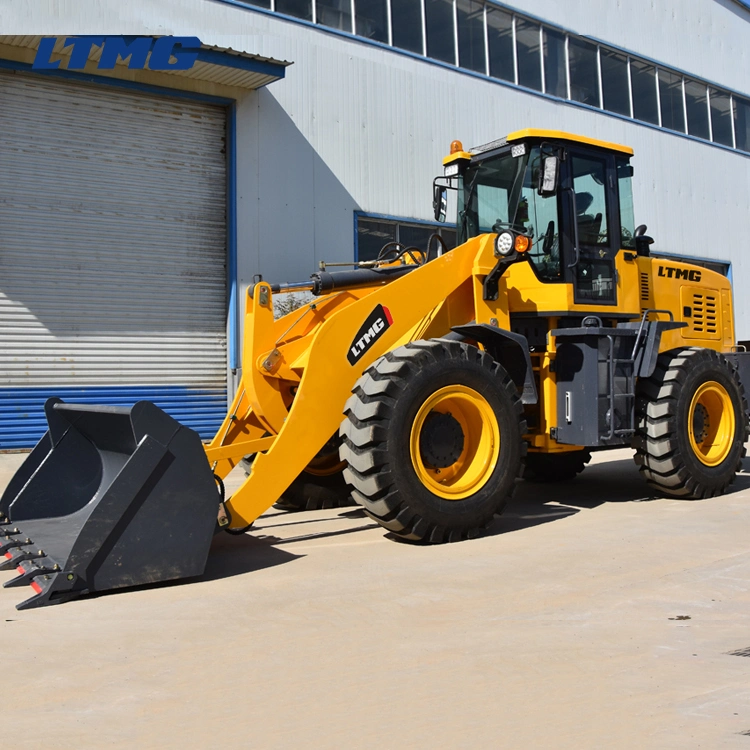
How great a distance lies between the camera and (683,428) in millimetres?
7750

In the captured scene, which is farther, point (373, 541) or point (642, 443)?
point (642, 443)

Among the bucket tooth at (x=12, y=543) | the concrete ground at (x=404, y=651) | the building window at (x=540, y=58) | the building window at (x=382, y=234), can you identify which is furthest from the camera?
the building window at (x=540, y=58)

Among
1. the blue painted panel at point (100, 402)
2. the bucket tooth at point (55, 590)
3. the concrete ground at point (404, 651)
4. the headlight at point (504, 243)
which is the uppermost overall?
the headlight at point (504, 243)

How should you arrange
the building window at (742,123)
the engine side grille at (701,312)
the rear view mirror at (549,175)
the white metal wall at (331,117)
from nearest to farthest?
the rear view mirror at (549,175)
the engine side grille at (701,312)
the white metal wall at (331,117)
the building window at (742,123)

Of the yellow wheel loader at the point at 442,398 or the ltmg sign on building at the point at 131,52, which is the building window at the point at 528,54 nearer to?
the ltmg sign on building at the point at 131,52

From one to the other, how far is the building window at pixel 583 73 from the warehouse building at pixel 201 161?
1.35 metres

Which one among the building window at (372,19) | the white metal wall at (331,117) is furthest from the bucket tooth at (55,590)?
the building window at (372,19)

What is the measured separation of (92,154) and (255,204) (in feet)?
7.84

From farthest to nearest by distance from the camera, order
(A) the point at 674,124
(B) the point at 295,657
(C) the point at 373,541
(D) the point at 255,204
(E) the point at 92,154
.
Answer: (A) the point at 674,124 < (D) the point at 255,204 < (E) the point at 92,154 < (C) the point at 373,541 < (B) the point at 295,657

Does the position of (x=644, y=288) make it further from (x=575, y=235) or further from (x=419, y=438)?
(x=419, y=438)

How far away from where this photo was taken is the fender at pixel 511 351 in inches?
271

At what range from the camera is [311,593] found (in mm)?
4930

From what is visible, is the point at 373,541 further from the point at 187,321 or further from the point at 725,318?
the point at 187,321

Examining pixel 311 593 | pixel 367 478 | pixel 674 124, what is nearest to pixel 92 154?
pixel 367 478
